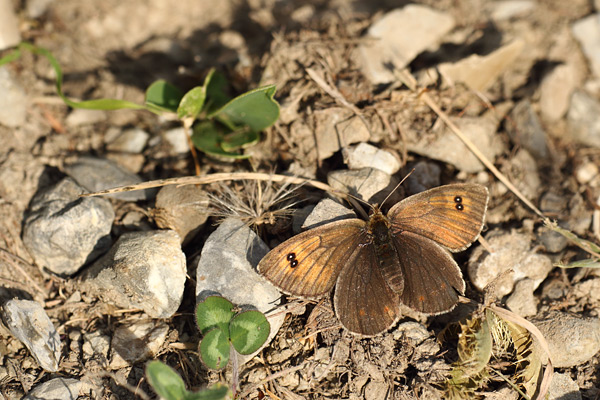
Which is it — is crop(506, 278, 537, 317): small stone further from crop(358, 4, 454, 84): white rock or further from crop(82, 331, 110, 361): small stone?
crop(82, 331, 110, 361): small stone

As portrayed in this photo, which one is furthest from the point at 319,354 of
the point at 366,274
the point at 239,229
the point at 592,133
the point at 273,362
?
the point at 592,133

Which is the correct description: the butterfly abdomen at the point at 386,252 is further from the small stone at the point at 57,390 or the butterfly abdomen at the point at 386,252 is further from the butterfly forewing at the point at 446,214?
the small stone at the point at 57,390

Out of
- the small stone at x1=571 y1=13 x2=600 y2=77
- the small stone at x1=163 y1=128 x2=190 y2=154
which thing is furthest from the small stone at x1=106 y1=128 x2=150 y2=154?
the small stone at x1=571 y1=13 x2=600 y2=77

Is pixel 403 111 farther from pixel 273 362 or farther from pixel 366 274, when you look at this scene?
pixel 273 362

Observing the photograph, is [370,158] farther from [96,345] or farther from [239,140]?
[96,345]

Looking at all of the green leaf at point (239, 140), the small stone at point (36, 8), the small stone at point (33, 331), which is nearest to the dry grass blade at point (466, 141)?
the green leaf at point (239, 140)

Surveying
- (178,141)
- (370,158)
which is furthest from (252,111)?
(370,158)
